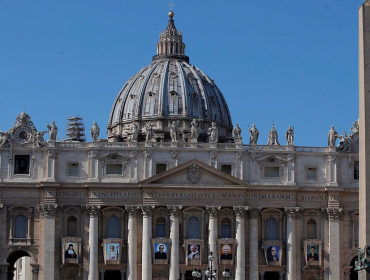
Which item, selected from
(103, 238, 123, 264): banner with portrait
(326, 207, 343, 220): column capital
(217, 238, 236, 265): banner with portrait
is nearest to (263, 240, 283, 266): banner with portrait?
(217, 238, 236, 265): banner with portrait

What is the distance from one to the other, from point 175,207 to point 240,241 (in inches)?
252

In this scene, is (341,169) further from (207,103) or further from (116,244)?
(207,103)

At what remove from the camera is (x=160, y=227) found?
99.1 m

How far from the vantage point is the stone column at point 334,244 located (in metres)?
98.9

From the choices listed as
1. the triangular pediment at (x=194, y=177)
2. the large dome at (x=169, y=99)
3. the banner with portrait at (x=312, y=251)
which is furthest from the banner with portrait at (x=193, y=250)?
the large dome at (x=169, y=99)

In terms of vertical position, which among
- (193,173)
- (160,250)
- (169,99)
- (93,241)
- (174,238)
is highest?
(169,99)

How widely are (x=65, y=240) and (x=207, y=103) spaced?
4232cm

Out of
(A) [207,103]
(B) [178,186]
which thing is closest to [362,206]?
(B) [178,186]

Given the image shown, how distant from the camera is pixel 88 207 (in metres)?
98.1

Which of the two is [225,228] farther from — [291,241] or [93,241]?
[93,241]

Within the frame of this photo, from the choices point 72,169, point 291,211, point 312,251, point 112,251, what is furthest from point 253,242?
point 72,169

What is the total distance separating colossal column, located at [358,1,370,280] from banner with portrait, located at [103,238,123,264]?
169 ft

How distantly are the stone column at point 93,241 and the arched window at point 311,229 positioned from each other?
743 inches

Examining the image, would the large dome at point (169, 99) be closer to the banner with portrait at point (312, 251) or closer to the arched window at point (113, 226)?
the arched window at point (113, 226)
